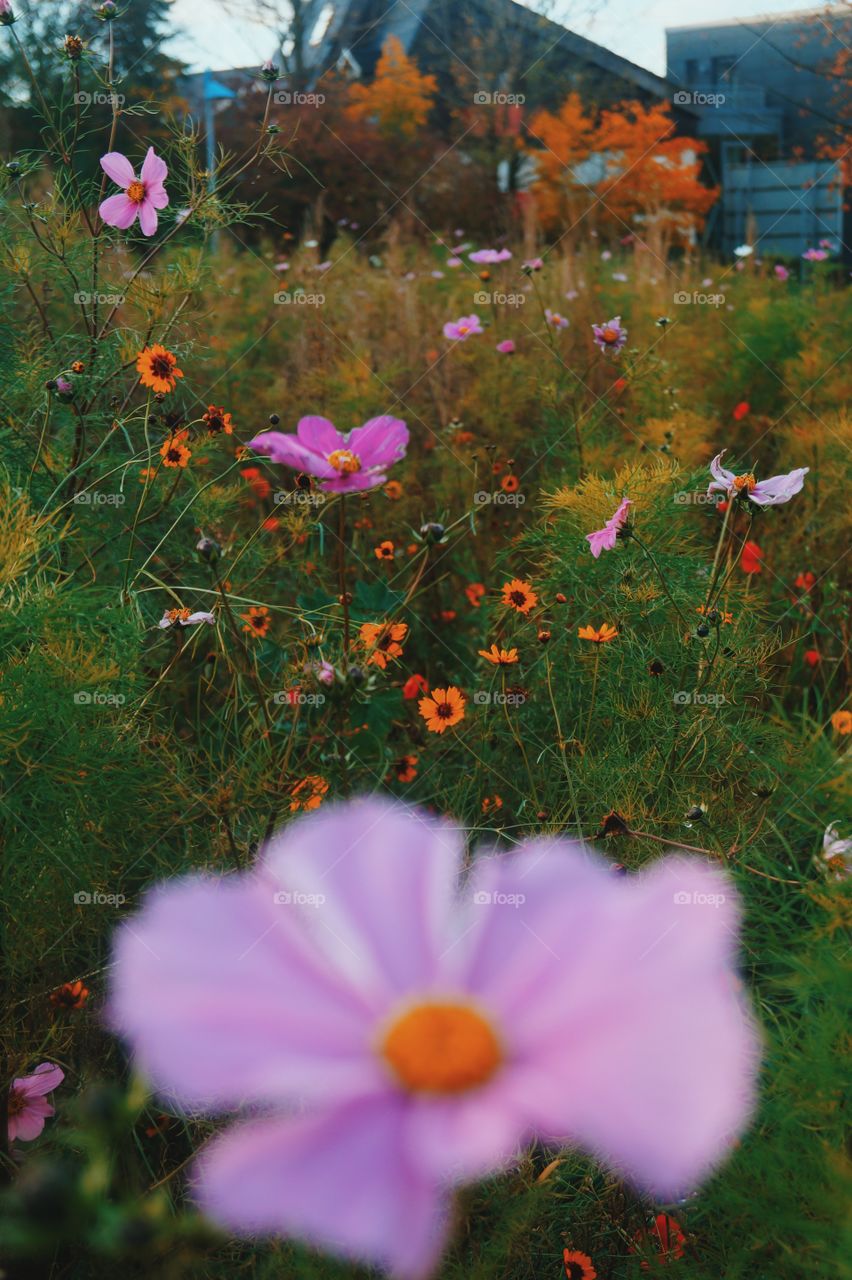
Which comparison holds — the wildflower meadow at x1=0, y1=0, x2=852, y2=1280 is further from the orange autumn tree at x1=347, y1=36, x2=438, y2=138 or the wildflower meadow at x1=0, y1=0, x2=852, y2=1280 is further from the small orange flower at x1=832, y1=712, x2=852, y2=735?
the orange autumn tree at x1=347, y1=36, x2=438, y2=138

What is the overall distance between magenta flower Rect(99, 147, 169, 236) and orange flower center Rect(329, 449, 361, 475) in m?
0.87

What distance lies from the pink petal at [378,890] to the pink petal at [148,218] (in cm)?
123

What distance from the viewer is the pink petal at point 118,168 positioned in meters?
1.34

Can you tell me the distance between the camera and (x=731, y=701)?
1.28 m

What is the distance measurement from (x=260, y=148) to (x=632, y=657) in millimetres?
1006

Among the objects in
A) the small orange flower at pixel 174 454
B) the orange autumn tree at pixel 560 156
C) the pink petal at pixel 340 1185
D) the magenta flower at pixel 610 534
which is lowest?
the orange autumn tree at pixel 560 156

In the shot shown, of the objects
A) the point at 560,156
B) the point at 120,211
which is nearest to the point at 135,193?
the point at 120,211

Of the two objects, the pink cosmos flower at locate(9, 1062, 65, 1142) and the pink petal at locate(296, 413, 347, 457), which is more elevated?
the pink petal at locate(296, 413, 347, 457)

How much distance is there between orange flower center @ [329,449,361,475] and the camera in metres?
0.63

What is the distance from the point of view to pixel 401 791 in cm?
155

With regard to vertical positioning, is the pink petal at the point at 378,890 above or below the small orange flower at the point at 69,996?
above

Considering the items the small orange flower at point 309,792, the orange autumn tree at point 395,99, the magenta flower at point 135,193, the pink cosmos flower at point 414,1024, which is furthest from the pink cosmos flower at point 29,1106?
the orange autumn tree at point 395,99

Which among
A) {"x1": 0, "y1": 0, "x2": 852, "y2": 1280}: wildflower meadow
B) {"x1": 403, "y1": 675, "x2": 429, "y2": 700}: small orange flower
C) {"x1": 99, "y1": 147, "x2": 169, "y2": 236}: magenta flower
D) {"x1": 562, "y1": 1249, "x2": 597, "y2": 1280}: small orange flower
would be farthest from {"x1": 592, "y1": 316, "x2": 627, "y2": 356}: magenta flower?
{"x1": 562, "y1": 1249, "x2": 597, "y2": 1280}: small orange flower

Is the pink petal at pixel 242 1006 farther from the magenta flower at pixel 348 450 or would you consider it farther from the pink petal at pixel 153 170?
the pink petal at pixel 153 170
